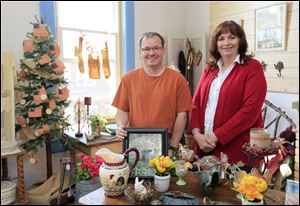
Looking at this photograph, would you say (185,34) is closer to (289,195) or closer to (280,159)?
(280,159)

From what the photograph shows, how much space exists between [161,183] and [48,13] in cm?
246

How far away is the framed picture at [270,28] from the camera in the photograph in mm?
3195

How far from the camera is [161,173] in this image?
1265mm

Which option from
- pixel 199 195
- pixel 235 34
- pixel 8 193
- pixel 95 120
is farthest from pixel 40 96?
pixel 199 195

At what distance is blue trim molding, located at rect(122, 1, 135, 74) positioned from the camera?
12.2 feet

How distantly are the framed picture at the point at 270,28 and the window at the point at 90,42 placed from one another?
68.3 inches

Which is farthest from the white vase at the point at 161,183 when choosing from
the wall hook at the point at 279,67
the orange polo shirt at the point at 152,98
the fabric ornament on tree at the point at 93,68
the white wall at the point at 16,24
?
the wall hook at the point at 279,67

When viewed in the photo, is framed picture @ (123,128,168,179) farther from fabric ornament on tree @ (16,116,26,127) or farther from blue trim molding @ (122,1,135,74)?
blue trim molding @ (122,1,135,74)

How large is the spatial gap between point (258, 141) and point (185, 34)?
10.7ft

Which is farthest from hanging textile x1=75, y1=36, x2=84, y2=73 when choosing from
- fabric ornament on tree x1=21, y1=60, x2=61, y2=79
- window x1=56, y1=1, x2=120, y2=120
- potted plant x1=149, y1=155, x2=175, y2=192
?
potted plant x1=149, y1=155, x2=175, y2=192

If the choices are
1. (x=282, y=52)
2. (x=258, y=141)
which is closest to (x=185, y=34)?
(x=282, y=52)

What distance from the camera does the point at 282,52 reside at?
3.23 metres

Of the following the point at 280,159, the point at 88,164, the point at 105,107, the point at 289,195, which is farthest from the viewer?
the point at 105,107

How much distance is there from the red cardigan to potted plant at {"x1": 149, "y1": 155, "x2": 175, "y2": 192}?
554mm
